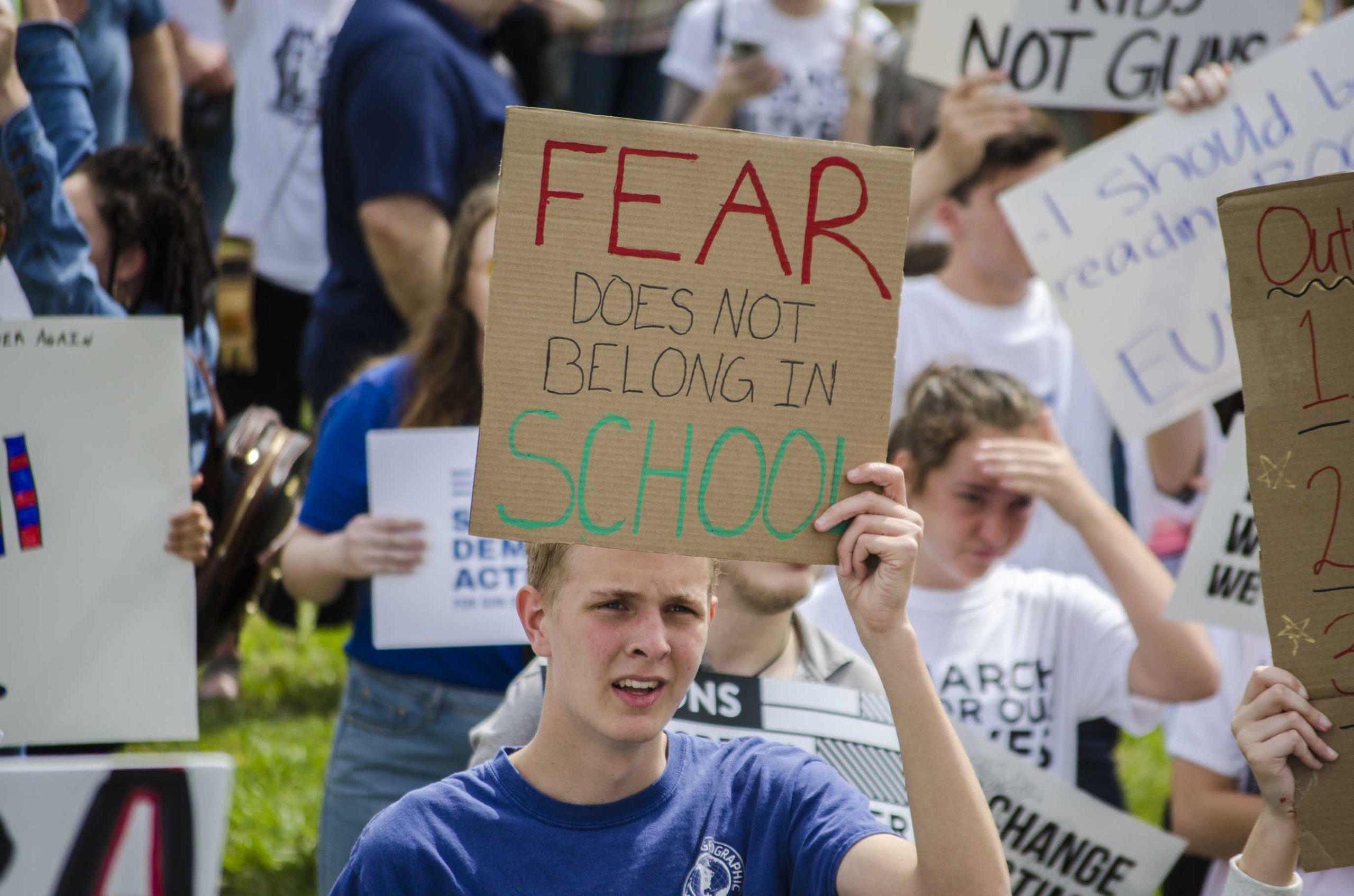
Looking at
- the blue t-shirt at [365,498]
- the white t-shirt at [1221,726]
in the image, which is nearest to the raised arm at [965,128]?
the white t-shirt at [1221,726]

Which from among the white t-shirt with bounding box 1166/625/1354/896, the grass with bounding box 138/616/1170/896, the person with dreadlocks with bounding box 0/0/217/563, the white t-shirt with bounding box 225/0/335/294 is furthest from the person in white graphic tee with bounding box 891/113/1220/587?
the white t-shirt with bounding box 225/0/335/294

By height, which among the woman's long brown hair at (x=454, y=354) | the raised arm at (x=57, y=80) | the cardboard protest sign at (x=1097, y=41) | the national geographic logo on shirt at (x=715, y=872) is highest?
the cardboard protest sign at (x=1097, y=41)

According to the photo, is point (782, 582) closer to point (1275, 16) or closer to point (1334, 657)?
point (1334, 657)

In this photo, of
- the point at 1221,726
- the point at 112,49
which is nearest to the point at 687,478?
the point at 1221,726

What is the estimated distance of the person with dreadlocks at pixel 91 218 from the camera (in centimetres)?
259

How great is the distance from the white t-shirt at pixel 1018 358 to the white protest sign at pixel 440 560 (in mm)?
1375

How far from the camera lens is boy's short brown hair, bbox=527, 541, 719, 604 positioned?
209cm

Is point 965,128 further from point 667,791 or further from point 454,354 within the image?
point 667,791

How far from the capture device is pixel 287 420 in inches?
227

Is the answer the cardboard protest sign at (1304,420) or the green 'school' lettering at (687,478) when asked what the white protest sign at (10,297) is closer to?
the green 'school' lettering at (687,478)

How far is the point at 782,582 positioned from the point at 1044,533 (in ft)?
5.31

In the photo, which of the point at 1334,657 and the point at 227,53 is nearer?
the point at 1334,657

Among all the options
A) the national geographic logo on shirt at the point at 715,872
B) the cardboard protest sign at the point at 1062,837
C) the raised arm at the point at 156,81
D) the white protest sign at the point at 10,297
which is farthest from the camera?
the raised arm at the point at 156,81

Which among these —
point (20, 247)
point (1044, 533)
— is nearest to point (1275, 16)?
point (1044, 533)
